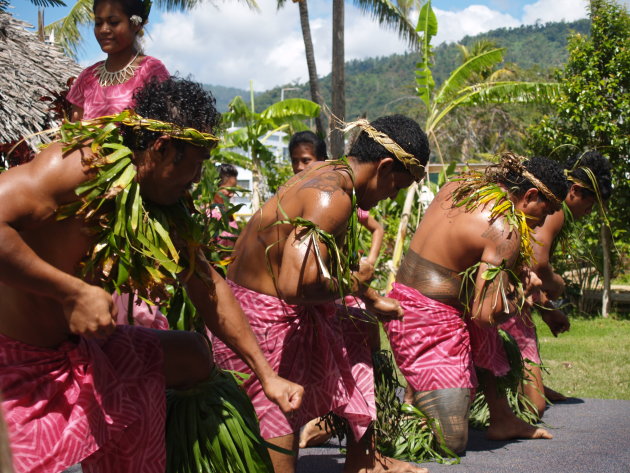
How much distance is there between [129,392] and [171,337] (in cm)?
27

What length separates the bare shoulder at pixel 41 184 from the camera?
2.12 meters

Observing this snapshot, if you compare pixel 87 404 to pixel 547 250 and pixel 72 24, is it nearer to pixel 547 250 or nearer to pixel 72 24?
pixel 547 250

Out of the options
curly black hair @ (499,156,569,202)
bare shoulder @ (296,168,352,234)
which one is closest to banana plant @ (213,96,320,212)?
curly black hair @ (499,156,569,202)

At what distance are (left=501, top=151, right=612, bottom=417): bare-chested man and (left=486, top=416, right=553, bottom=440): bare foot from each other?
354 mm

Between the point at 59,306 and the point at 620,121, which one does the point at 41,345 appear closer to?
the point at 59,306

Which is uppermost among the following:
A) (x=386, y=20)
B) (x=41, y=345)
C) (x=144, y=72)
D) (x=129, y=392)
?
(x=386, y=20)

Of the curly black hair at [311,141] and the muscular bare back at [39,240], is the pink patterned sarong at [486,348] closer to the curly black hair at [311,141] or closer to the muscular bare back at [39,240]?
the curly black hair at [311,141]

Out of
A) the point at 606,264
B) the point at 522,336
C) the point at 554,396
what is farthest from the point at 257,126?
the point at 522,336

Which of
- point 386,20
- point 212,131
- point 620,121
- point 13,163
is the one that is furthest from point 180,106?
point 386,20

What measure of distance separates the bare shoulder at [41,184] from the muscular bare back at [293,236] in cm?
103

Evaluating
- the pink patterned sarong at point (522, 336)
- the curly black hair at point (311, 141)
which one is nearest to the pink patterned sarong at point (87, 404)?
the pink patterned sarong at point (522, 336)

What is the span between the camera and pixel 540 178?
4.36 metres

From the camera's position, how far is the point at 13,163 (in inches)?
143

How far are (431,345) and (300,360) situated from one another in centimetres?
117
